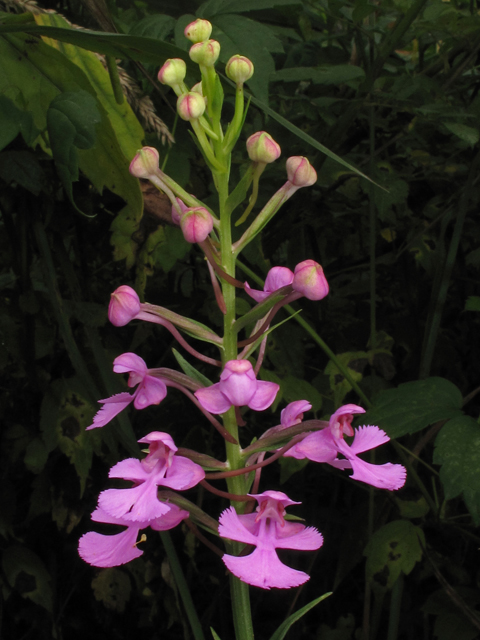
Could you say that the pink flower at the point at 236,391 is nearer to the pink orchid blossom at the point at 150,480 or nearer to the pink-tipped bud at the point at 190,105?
the pink orchid blossom at the point at 150,480

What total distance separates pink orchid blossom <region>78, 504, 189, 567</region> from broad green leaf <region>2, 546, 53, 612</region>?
543mm

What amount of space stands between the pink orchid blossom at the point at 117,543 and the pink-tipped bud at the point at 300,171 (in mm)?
361

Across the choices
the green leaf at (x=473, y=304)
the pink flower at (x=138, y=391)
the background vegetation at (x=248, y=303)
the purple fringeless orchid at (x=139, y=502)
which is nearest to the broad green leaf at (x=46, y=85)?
the background vegetation at (x=248, y=303)

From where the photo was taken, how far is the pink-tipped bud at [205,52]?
0.62m

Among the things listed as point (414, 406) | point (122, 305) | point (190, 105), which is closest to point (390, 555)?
point (414, 406)

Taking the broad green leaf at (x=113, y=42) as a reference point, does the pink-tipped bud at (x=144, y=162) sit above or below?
below

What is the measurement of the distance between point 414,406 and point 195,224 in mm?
498

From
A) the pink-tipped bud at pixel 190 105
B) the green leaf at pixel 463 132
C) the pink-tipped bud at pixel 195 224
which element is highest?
the pink-tipped bud at pixel 190 105

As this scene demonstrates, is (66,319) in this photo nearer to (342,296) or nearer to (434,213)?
(342,296)

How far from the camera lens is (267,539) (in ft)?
1.93

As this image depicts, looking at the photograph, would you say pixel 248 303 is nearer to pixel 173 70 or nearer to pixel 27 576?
pixel 173 70

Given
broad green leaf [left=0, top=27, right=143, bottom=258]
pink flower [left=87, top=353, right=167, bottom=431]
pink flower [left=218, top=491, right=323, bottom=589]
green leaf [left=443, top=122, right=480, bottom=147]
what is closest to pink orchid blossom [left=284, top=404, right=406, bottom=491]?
pink flower [left=218, top=491, right=323, bottom=589]

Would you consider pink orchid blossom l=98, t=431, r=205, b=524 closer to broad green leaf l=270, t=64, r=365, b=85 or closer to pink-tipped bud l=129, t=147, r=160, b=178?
pink-tipped bud l=129, t=147, r=160, b=178

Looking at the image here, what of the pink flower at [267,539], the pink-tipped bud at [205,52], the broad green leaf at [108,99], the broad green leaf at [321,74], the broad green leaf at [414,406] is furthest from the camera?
the broad green leaf at [321,74]
